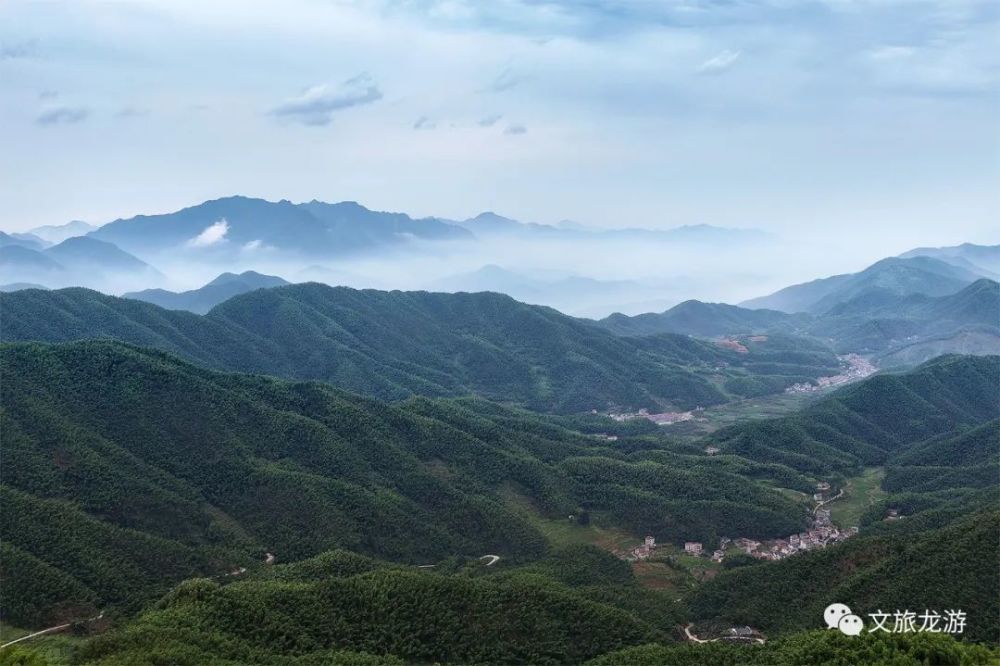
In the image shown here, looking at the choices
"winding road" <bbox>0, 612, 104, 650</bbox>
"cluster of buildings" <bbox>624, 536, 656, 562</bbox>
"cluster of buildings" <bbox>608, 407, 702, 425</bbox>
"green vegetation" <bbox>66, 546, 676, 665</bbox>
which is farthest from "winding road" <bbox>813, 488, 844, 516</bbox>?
"winding road" <bbox>0, 612, 104, 650</bbox>

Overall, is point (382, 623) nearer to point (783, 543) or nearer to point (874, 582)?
point (874, 582)

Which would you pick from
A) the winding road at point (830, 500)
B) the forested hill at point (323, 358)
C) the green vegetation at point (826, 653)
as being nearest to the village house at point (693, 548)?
the winding road at point (830, 500)

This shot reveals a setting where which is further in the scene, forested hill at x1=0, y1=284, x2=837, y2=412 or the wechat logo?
forested hill at x1=0, y1=284, x2=837, y2=412

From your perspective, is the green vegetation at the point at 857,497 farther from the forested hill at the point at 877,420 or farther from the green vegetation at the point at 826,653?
the green vegetation at the point at 826,653

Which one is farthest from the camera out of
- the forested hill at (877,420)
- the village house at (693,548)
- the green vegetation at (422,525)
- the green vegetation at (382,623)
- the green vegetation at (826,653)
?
the forested hill at (877,420)

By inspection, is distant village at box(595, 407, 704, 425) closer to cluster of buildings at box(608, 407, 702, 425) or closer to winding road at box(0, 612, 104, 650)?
cluster of buildings at box(608, 407, 702, 425)

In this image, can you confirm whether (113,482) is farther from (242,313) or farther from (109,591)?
(242,313)

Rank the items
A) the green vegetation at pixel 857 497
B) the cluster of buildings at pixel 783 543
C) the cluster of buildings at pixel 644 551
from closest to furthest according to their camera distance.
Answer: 1. the cluster of buildings at pixel 644 551
2. the cluster of buildings at pixel 783 543
3. the green vegetation at pixel 857 497
